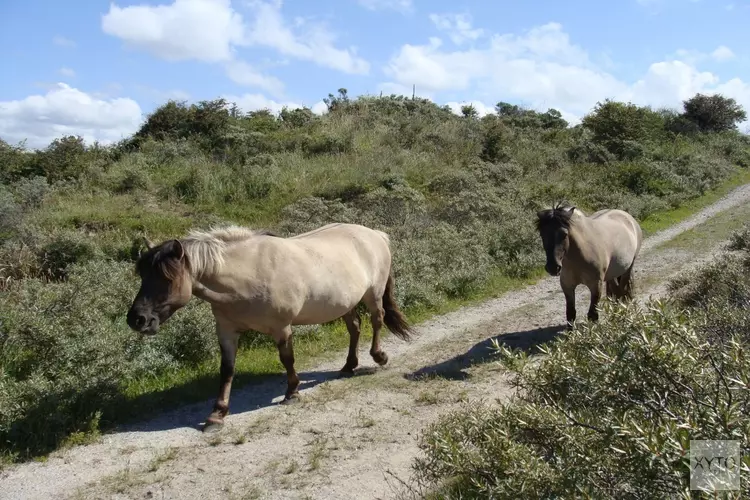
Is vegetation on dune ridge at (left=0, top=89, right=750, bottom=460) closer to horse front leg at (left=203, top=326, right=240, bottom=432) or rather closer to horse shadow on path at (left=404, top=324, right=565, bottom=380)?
horse front leg at (left=203, top=326, right=240, bottom=432)

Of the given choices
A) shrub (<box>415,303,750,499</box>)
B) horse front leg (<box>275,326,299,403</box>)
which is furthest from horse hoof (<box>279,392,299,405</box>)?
shrub (<box>415,303,750,499</box>)

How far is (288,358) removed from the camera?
5816 mm

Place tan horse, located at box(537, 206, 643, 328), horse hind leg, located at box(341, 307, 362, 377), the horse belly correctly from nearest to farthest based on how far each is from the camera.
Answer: the horse belly
horse hind leg, located at box(341, 307, 362, 377)
tan horse, located at box(537, 206, 643, 328)

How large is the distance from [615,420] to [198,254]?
4.12 m

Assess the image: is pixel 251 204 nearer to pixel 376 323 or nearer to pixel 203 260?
pixel 376 323

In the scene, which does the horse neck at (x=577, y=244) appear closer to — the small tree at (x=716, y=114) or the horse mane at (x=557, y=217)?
the horse mane at (x=557, y=217)

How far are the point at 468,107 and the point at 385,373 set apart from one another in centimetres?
2974

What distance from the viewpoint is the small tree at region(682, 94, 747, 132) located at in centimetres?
3897

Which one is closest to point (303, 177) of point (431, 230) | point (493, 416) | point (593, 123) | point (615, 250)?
point (431, 230)

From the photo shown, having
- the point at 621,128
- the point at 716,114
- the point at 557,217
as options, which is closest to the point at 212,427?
the point at 557,217

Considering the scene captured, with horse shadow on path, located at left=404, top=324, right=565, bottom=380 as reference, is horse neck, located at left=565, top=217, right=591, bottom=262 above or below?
above

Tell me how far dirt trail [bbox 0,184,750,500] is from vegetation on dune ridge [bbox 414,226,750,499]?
4.75ft

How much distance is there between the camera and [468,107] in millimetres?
33938

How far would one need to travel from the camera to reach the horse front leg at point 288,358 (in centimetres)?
574
